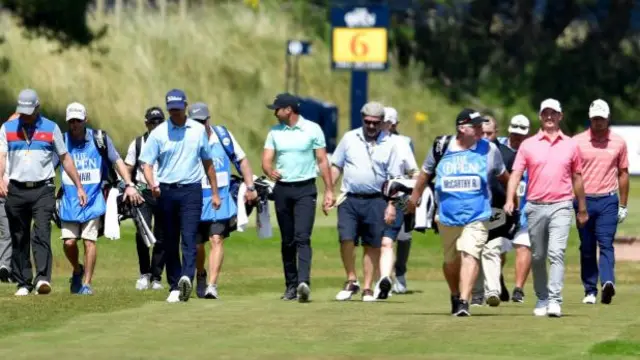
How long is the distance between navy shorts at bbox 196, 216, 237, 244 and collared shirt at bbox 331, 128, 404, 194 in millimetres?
1242

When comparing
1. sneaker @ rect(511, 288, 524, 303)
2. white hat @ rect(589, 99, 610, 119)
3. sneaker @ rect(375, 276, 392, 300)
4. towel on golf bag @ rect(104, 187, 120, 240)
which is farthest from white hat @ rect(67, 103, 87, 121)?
white hat @ rect(589, 99, 610, 119)

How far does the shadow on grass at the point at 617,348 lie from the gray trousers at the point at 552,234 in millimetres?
2855

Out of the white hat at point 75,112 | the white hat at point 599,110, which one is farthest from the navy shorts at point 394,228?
the white hat at point 75,112

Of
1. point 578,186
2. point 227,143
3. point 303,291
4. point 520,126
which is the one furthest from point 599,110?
point 227,143

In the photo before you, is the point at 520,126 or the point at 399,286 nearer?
the point at 520,126

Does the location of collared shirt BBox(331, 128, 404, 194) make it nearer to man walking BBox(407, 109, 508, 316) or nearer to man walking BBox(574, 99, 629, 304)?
man walking BBox(574, 99, 629, 304)

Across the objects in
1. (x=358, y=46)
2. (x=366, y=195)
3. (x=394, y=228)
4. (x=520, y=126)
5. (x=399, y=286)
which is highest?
(x=358, y=46)

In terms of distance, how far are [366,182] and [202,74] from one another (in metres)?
41.2

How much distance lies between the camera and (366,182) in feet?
68.5

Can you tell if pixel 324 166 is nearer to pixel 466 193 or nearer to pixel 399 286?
pixel 466 193

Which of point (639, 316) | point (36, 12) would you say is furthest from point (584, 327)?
point (36, 12)

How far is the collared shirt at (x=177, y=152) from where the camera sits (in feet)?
64.4

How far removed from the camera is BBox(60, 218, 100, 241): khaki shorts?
20.7 metres

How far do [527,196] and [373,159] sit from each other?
2551 mm
